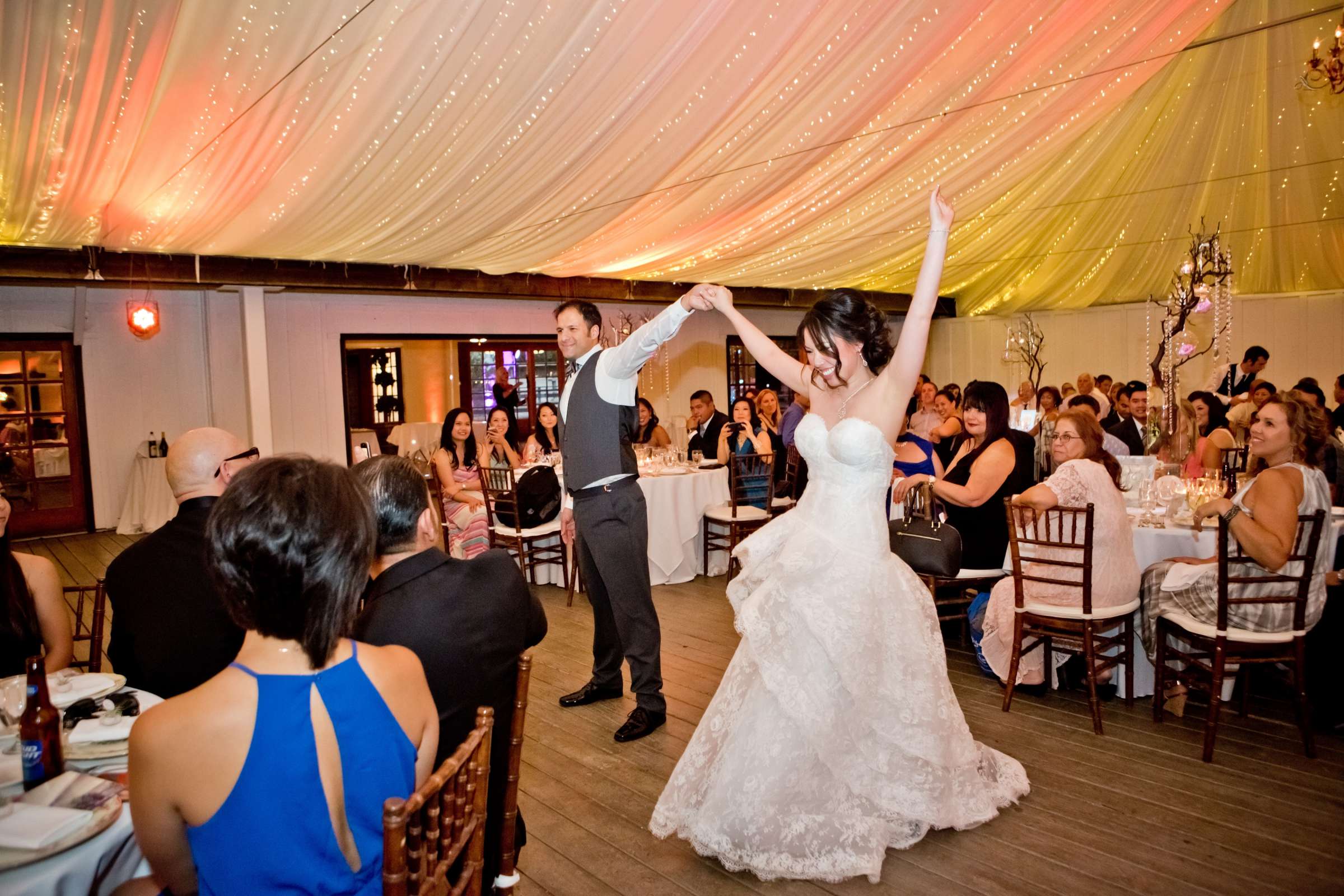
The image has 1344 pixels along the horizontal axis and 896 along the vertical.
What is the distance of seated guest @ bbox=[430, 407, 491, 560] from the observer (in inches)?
252

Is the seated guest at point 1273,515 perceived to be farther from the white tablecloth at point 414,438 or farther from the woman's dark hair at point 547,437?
the white tablecloth at point 414,438

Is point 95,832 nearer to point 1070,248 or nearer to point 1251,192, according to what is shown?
point 1251,192

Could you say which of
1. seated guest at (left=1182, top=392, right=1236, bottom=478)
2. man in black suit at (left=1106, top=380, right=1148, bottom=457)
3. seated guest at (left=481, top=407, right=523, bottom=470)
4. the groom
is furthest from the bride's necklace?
man in black suit at (left=1106, top=380, right=1148, bottom=457)

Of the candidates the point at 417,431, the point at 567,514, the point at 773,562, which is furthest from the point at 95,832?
the point at 417,431

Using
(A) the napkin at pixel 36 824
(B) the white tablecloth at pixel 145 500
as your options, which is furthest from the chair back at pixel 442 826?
(B) the white tablecloth at pixel 145 500

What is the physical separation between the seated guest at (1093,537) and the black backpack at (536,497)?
3.19m

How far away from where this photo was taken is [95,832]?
1.47 meters

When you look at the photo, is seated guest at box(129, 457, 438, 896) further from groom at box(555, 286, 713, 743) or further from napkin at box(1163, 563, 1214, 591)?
napkin at box(1163, 563, 1214, 591)

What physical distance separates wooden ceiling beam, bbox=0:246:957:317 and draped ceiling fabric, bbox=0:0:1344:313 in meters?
0.30

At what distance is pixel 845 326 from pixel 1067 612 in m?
1.76

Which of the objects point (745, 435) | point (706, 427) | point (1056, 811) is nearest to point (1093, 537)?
point (1056, 811)

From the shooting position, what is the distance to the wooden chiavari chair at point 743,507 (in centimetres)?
638

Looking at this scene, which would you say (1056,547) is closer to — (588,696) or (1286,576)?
(1286,576)

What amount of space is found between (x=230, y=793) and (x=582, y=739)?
252cm
